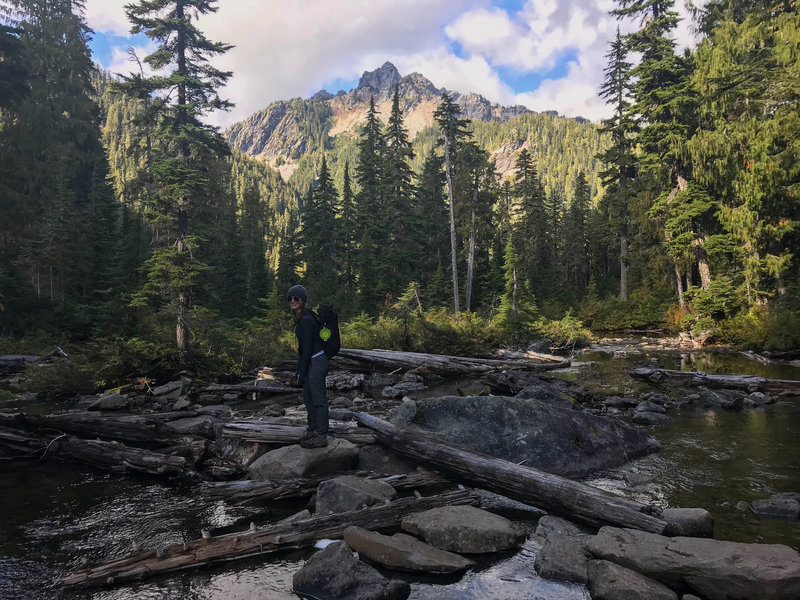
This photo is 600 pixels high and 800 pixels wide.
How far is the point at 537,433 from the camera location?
7824mm

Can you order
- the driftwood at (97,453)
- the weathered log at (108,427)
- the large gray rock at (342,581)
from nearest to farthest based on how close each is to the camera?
the large gray rock at (342,581)
the driftwood at (97,453)
the weathered log at (108,427)

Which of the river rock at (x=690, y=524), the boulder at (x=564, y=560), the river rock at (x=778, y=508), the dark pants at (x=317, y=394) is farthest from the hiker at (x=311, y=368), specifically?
the river rock at (x=778, y=508)

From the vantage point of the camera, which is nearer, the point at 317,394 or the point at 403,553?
the point at 403,553

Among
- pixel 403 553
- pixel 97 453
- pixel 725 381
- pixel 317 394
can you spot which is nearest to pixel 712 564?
pixel 403 553

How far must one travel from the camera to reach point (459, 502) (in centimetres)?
585

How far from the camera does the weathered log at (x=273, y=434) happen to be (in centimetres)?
778

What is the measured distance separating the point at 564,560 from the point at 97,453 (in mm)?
8011

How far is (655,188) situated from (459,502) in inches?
1498

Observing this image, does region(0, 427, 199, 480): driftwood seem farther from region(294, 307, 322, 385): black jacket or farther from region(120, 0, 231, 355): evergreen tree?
region(120, 0, 231, 355): evergreen tree

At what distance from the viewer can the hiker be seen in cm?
722

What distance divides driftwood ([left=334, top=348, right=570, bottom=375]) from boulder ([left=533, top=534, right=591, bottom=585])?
1293 centimetres

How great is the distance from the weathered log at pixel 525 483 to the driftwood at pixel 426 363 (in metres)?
10.3

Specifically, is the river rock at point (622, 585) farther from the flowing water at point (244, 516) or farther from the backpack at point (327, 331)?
the backpack at point (327, 331)

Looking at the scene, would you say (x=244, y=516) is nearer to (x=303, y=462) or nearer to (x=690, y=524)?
(x=303, y=462)
